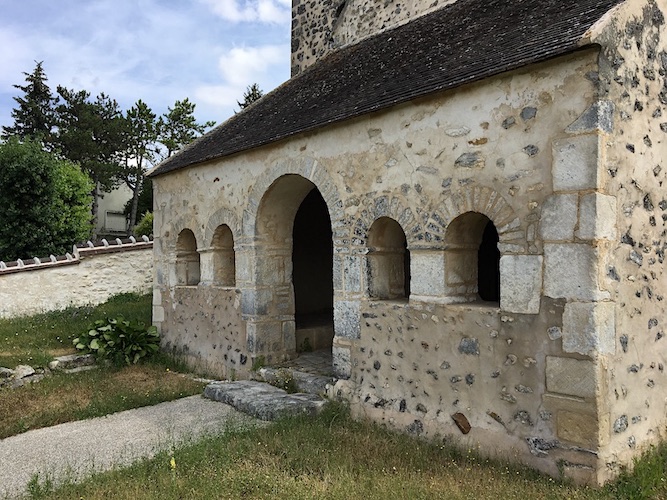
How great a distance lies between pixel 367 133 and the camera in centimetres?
539

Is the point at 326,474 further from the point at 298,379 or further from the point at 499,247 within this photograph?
the point at 298,379

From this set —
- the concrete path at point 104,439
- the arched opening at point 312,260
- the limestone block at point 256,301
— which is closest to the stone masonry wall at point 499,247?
the limestone block at point 256,301

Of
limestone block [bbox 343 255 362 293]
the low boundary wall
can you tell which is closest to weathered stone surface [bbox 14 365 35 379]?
the low boundary wall

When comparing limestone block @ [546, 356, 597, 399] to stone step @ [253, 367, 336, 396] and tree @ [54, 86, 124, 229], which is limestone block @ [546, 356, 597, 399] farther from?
tree @ [54, 86, 124, 229]

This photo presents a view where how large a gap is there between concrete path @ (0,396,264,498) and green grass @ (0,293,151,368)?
2.99 meters

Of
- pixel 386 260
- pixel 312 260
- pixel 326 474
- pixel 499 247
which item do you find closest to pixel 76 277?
pixel 312 260

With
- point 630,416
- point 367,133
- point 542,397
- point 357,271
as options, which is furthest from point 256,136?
point 630,416

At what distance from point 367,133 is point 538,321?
8.25 ft

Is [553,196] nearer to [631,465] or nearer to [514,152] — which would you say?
[514,152]

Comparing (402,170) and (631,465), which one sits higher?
(402,170)

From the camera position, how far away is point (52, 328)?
33.4 feet

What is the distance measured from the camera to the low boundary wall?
37.8 ft

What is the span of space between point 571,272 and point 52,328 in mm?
9634

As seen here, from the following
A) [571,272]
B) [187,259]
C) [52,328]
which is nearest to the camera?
[571,272]
